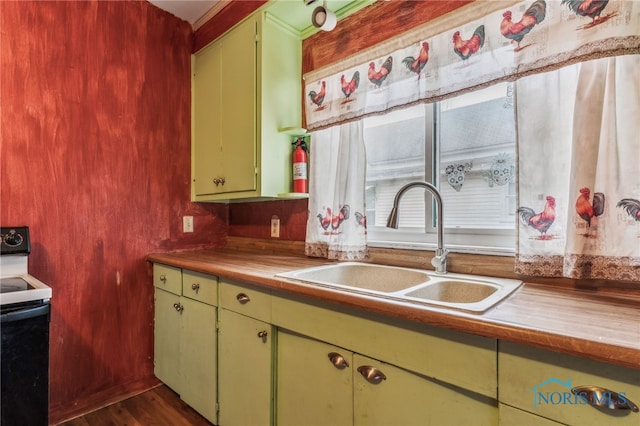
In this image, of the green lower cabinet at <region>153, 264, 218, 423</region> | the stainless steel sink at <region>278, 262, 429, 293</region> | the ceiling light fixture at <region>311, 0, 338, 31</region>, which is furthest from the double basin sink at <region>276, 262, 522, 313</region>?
the ceiling light fixture at <region>311, 0, 338, 31</region>

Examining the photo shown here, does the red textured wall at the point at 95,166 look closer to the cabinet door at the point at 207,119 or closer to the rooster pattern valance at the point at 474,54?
the cabinet door at the point at 207,119

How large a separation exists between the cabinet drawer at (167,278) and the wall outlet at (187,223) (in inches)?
12.6

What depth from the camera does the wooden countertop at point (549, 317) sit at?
60cm

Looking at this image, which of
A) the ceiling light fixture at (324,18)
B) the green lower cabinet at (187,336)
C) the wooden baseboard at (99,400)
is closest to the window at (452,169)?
the ceiling light fixture at (324,18)

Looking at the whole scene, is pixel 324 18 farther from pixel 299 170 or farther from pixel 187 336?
pixel 187 336

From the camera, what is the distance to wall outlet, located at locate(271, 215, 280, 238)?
2.07 metres

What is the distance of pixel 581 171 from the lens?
1.02m

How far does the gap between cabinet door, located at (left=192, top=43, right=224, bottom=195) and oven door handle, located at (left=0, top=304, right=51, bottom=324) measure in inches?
41.6

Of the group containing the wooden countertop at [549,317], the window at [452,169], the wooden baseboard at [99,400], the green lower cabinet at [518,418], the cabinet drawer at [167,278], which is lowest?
the wooden baseboard at [99,400]

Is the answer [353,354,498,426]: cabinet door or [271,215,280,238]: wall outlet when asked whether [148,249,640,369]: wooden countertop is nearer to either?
[353,354,498,426]: cabinet door

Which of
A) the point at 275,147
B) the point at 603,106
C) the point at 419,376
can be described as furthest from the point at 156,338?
the point at 603,106

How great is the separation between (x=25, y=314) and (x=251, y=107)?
1.37 m

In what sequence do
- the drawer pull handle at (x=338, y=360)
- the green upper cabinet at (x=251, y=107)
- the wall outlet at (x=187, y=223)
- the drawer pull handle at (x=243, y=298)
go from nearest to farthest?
the drawer pull handle at (x=338, y=360) → the drawer pull handle at (x=243, y=298) → the green upper cabinet at (x=251, y=107) → the wall outlet at (x=187, y=223)

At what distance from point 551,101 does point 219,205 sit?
2.10 metres
